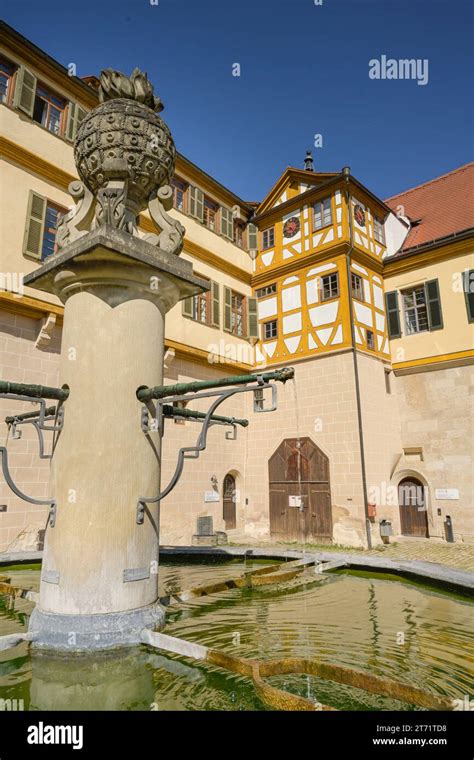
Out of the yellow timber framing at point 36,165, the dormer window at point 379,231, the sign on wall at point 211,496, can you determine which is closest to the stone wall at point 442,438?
the dormer window at point 379,231

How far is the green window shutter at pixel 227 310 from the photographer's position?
1542 cm

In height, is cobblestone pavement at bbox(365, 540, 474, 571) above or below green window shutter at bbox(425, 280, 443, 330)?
below

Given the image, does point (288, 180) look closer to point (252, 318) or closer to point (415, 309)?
point (252, 318)

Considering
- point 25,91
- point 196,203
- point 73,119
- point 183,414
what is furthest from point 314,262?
point 183,414

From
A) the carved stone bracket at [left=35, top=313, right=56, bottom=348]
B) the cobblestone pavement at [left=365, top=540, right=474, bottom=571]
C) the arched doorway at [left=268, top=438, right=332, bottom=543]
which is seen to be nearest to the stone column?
the carved stone bracket at [left=35, top=313, right=56, bottom=348]

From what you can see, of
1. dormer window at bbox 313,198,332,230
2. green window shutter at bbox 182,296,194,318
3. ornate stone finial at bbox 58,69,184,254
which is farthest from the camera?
dormer window at bbox 313,198,332,230

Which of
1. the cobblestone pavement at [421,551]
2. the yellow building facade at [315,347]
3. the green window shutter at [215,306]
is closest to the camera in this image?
the cobblestone pavement at [421,551]

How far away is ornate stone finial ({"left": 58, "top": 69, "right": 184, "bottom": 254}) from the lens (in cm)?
386

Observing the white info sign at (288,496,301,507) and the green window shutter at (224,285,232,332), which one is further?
the green window shutter at (224,285,232,332)

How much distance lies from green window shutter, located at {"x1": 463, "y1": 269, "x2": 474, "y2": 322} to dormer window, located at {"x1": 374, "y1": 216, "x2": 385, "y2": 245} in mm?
3461

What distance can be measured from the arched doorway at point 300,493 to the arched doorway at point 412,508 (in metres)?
2.63

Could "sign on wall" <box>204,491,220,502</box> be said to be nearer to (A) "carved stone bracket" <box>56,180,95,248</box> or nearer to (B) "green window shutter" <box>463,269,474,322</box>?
(B) "green window shutter" <box>463,269,474,322</box>

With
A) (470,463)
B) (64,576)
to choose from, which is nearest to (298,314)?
(470,463)
